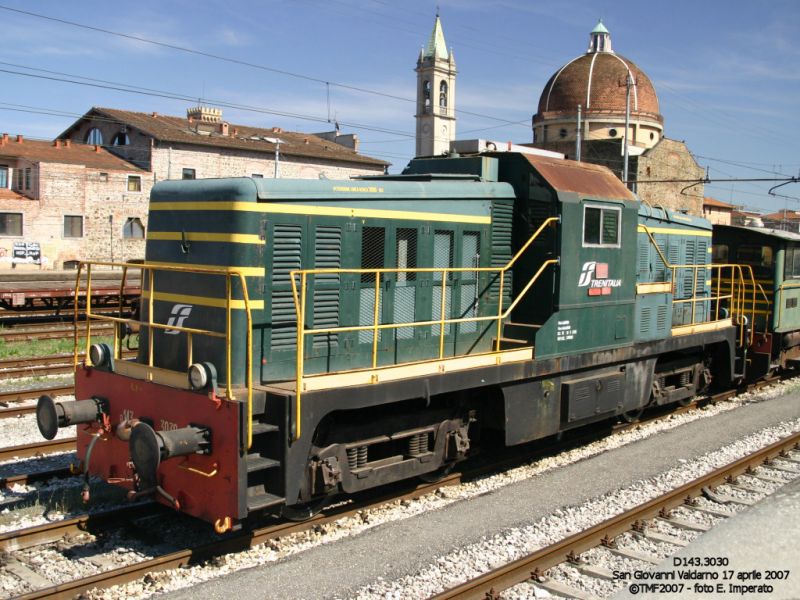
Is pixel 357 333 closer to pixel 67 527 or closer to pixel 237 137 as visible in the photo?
pixel 67 527

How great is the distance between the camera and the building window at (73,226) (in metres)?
34.8

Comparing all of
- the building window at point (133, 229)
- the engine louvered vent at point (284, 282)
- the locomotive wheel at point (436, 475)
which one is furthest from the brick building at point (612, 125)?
the engine louvered vent at point (284, 282)

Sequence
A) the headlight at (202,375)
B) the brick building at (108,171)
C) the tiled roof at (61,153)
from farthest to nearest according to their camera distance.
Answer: the tiled roof at (61,153) → the brick building at (108,171) → the headlight at (202,375)

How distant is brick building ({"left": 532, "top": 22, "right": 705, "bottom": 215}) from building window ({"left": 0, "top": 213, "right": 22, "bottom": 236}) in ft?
107

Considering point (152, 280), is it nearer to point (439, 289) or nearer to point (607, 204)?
point (439, 289)

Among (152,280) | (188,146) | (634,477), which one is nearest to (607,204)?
(634,477)

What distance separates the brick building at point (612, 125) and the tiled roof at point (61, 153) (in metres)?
28.1

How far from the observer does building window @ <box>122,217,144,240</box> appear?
121 ft

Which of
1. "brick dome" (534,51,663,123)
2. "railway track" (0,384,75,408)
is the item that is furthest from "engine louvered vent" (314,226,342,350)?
"brick dome" (534,51,663,123)

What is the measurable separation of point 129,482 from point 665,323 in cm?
690

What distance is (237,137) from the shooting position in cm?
4247

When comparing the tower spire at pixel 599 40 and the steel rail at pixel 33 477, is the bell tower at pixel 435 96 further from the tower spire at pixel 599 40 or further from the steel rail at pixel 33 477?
the steel rail at pixel 33 477

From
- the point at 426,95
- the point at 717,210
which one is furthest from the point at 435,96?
the point at 717,210

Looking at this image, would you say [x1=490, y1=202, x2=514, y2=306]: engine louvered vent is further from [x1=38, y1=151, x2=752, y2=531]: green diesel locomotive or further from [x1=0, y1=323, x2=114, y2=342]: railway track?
[x1=0, y1=323, x2=114, y2=342]: railway track
